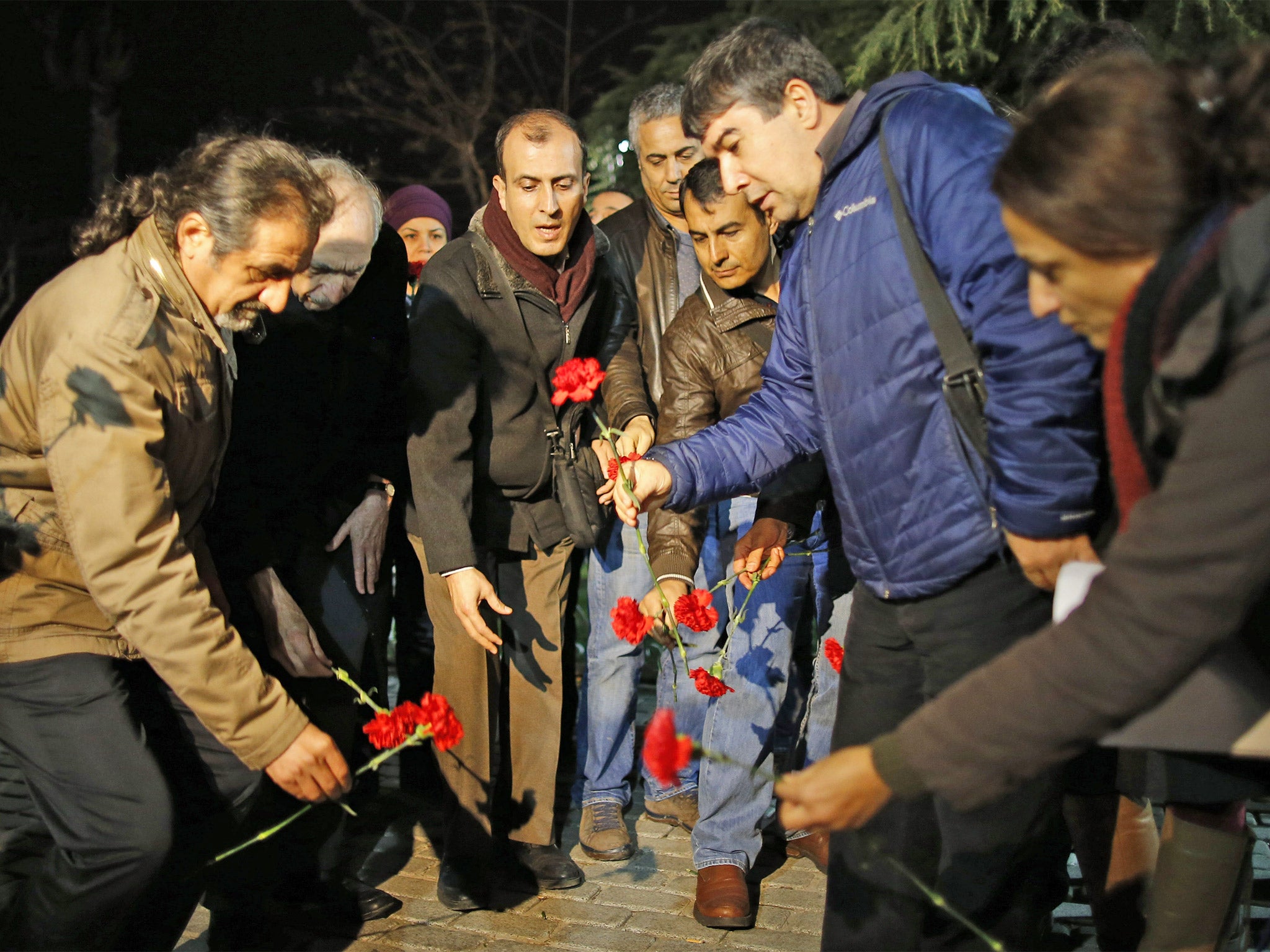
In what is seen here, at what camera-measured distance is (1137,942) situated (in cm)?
326

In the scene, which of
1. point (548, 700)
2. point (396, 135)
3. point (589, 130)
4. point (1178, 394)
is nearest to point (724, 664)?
point (548, 700)

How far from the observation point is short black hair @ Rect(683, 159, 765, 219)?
4.01 m

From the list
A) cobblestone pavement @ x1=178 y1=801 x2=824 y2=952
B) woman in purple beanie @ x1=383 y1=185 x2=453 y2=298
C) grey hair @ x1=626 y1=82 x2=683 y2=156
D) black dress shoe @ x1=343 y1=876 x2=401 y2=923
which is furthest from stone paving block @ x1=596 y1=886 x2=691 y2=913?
A: grey hair @ x1=626 y1=82 x2=683 y2=156

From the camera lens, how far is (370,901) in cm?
384

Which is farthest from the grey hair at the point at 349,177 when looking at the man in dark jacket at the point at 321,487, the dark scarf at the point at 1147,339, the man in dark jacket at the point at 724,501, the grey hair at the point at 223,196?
the dark scarf at the point at 1147,339

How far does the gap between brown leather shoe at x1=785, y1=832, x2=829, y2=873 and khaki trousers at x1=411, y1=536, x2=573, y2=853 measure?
0.91 meters

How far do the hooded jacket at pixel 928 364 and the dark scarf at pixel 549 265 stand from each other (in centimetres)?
138

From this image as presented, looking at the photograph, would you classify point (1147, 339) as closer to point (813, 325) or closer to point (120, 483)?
point (813, 325)

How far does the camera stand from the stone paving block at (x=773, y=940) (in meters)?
3.64

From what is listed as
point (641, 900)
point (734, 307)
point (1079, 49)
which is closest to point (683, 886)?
point (641, 900)

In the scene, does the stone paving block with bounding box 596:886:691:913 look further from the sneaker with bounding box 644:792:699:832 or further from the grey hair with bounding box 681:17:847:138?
the grey hair with bounding box 681:17:847:138

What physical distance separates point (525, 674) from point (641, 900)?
0.87 metres

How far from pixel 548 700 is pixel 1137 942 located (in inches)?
79.4

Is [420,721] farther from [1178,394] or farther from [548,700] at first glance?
[1178,394]
